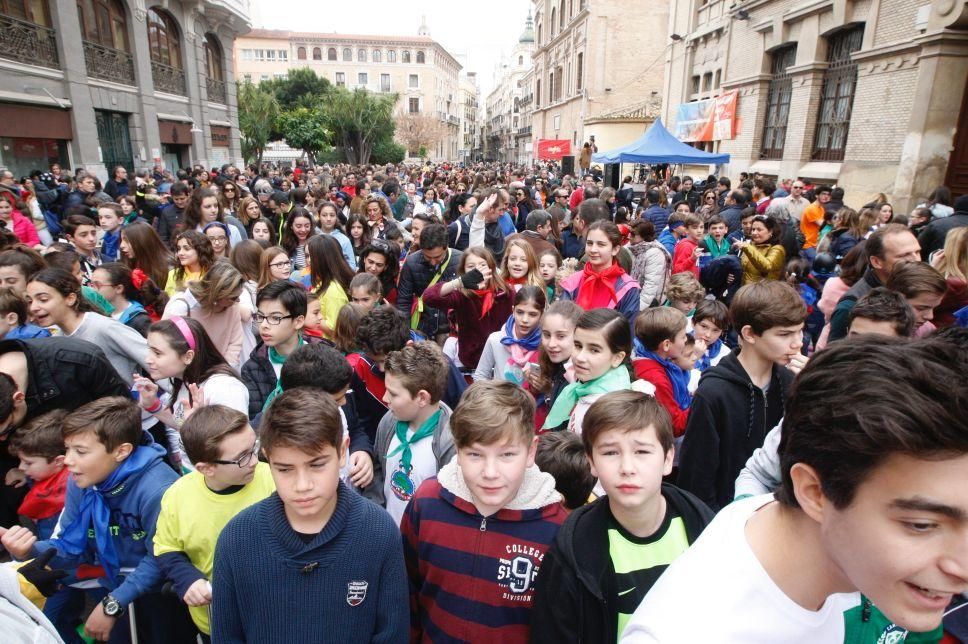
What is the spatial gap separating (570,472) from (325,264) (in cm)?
324

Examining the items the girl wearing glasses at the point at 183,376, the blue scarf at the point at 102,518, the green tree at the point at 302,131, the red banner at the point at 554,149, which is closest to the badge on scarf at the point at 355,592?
the blue scarf at the point at 102,518

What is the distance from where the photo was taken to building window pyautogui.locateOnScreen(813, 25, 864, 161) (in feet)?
42.0

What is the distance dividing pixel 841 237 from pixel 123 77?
21109mm

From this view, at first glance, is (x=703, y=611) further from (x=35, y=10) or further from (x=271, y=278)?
(x=35, y=10)

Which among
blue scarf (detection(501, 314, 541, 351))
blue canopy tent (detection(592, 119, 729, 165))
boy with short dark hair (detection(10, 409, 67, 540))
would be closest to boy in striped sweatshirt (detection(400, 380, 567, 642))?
blue scarf (detection(501, 314, 541, 351))

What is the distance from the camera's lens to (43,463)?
104 inches

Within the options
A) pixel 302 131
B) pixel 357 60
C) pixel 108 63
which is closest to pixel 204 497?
pixel 108 63

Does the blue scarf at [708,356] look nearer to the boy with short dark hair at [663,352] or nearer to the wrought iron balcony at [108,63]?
the boy with short dark hair at [663,352]

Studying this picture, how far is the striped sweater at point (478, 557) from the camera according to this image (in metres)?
1.84

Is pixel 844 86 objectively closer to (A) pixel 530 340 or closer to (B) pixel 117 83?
(A) pixel 530 340

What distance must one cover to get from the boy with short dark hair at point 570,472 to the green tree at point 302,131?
42440 mm

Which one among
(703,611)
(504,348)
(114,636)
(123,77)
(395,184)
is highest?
(123,77)

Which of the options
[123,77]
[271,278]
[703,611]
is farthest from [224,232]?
[123,77]

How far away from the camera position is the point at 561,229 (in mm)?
7789
